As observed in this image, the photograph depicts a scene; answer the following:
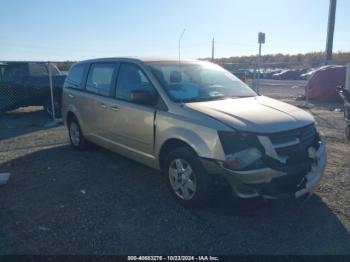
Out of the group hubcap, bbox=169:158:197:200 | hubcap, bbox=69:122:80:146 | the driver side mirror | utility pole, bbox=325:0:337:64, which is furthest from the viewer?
utility pole, bbox=325:0:337:64

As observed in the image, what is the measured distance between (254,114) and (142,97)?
1449mm

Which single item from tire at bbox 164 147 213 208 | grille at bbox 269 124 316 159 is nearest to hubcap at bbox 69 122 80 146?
tire at bbox 164 147 213 208

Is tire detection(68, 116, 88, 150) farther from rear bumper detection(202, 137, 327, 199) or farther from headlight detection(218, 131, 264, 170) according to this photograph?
headlight detection(218, 131, 264, 170)

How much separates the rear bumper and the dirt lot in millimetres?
380

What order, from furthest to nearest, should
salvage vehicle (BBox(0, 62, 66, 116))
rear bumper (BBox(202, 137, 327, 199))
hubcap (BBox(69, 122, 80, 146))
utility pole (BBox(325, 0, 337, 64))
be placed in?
utility pole (BBox(325, 0, 337, 64)) < salvage vehicle (BBox(0, 62, 66, 116)) < hubcap (BBox(69, 122, 80, 146)) < rear bumper (BBox(202, 137, 327, 199))

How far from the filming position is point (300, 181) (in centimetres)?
383

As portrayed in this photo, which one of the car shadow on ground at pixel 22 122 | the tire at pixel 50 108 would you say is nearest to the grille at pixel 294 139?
the car shadow on ground at pixel 22 122

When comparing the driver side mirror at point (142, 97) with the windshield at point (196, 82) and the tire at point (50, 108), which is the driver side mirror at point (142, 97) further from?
the tire at point (50, 108)

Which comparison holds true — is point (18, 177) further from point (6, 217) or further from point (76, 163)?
point (6, 217)

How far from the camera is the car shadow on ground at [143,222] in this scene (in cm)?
343

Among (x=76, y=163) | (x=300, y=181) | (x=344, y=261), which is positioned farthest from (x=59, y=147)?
(x=344, y=261)

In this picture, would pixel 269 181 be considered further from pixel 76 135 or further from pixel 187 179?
pixel 76 135

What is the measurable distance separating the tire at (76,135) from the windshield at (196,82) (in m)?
2.49

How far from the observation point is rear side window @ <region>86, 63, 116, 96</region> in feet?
18.5
